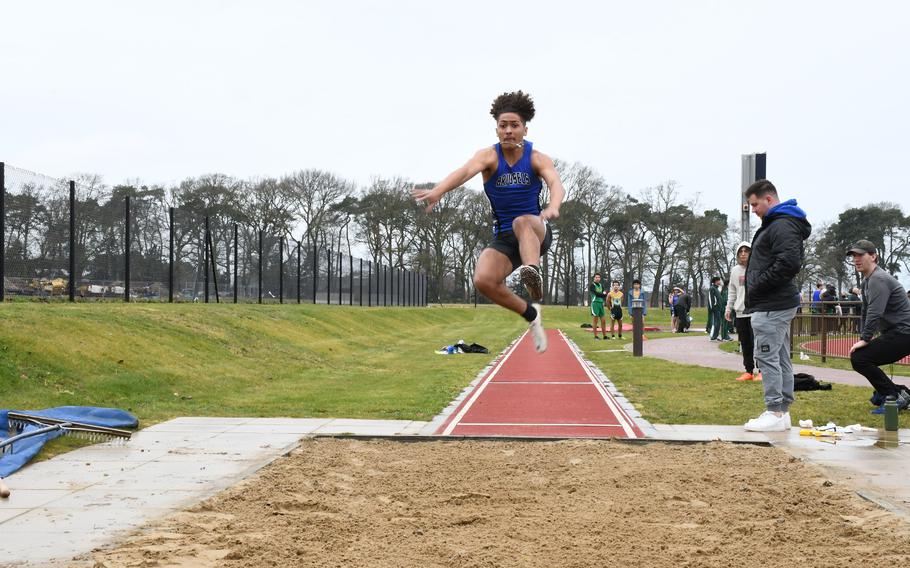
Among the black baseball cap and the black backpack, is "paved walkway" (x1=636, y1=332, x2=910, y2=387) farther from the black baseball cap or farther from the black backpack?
the black baseball cap

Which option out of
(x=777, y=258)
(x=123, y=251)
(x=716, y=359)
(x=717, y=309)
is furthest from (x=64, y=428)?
(x=717, y=309)

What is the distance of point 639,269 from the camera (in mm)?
66875

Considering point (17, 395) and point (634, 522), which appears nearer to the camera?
point (634, 522)

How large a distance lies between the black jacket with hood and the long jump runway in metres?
1.87

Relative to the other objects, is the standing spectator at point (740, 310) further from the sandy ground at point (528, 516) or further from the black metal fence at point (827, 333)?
the sandy ground at point (528, 516)

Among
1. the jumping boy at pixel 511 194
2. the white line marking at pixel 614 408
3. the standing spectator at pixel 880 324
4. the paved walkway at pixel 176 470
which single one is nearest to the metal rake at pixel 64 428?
the paved walkway at pixel 176 470

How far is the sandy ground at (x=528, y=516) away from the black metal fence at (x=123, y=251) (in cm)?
1079

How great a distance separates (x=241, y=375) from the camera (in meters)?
13.5

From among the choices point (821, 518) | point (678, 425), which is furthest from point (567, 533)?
point (678, 425)

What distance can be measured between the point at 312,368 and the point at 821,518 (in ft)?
40.4

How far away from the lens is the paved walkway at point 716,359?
13703mm

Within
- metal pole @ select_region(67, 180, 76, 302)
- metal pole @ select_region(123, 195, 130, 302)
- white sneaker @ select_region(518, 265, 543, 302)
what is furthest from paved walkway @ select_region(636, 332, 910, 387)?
metal pole @ select_region(67, 180, 76, 302)

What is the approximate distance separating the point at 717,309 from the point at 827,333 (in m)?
9.25

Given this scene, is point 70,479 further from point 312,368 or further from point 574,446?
point 312,368
